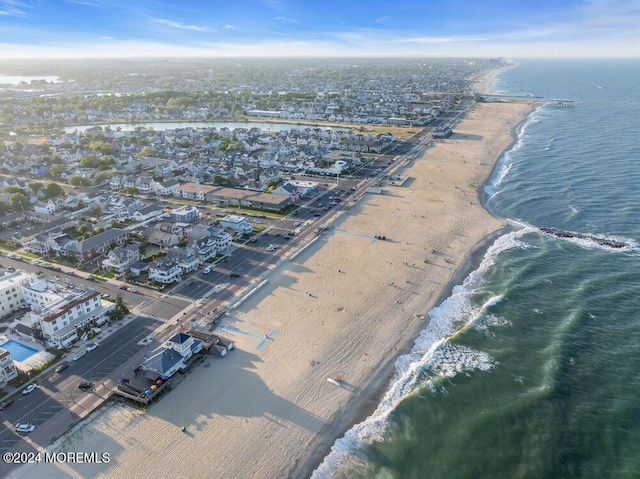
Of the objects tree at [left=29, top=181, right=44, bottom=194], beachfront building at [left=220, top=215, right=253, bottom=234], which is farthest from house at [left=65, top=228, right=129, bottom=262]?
tree at [left=29, top=181, right=44, bottom=194]

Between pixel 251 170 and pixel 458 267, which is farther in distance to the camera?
pixel 251 170

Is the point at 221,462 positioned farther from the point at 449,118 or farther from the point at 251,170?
the point at 449,118

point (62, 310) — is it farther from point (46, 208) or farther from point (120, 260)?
point (46, 208)

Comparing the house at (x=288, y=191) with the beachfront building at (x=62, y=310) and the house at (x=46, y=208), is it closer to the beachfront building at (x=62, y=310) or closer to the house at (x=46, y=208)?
the house at (x=46, y=208)

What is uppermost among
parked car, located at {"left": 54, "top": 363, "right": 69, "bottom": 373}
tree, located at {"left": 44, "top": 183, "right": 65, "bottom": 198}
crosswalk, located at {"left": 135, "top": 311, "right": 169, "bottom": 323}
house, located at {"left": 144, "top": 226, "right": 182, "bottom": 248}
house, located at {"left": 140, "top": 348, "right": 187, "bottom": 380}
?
tree, located at {"left": 44, "top": 183, "right": 65, "bottom": 198}

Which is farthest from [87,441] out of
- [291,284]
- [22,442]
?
[291,284]

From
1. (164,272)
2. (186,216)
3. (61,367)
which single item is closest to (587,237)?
(164,272)

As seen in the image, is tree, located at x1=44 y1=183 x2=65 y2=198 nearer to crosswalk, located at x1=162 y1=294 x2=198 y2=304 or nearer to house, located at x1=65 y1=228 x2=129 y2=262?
house, located at x1=65 y1=228 x2=129 y2=262
